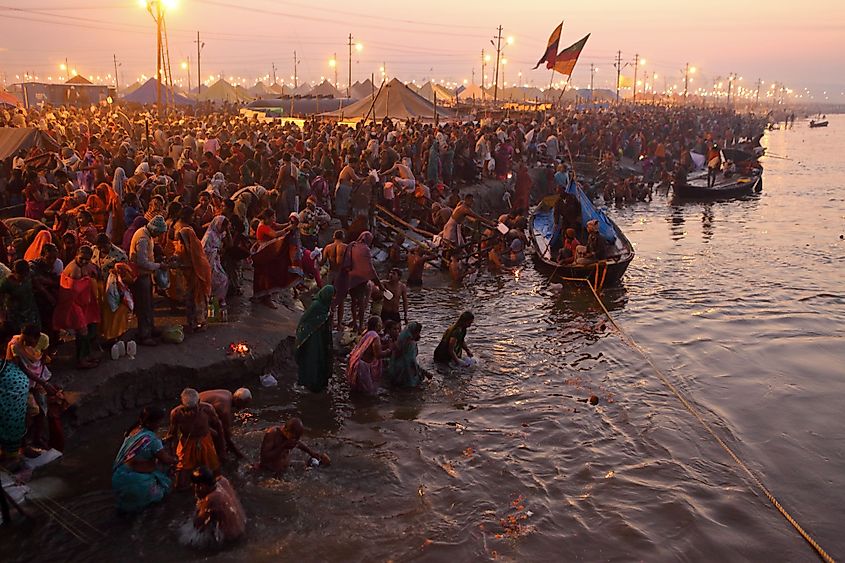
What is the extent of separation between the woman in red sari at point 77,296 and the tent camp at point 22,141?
10.2 m

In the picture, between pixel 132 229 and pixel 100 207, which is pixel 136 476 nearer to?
pixel 132 229

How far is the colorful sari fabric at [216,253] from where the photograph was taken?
9750mm

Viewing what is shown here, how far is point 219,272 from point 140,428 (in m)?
4.10

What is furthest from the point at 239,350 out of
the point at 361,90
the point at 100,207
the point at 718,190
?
the point at 361,90

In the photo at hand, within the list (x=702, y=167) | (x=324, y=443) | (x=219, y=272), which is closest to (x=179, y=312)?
(x=219, y=272)

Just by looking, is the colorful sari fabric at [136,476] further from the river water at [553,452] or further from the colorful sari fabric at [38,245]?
the colorful sari fabric at [38,245]

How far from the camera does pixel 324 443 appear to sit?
26.6 ft

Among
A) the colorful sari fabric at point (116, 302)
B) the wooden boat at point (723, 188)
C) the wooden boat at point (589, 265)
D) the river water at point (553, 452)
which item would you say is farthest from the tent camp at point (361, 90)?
the colorful sari fabric at point (116, 302)

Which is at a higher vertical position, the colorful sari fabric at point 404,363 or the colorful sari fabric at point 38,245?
the colorful sari fabric at point 38,245

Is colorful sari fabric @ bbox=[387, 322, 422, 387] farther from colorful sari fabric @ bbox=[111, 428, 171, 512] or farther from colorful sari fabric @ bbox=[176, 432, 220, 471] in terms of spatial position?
colorful sari fabric @ bbox=[111, 428, 171, 512]

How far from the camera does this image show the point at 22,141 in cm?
1631

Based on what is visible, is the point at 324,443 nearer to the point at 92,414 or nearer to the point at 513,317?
the point at 92,414

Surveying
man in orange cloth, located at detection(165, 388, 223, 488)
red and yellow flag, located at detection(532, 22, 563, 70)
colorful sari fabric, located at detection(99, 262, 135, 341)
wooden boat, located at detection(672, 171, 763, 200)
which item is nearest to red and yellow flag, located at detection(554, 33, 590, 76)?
red and yellow flag, located at detection(532, 22, 563, 70)

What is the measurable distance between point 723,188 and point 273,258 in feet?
81.1
